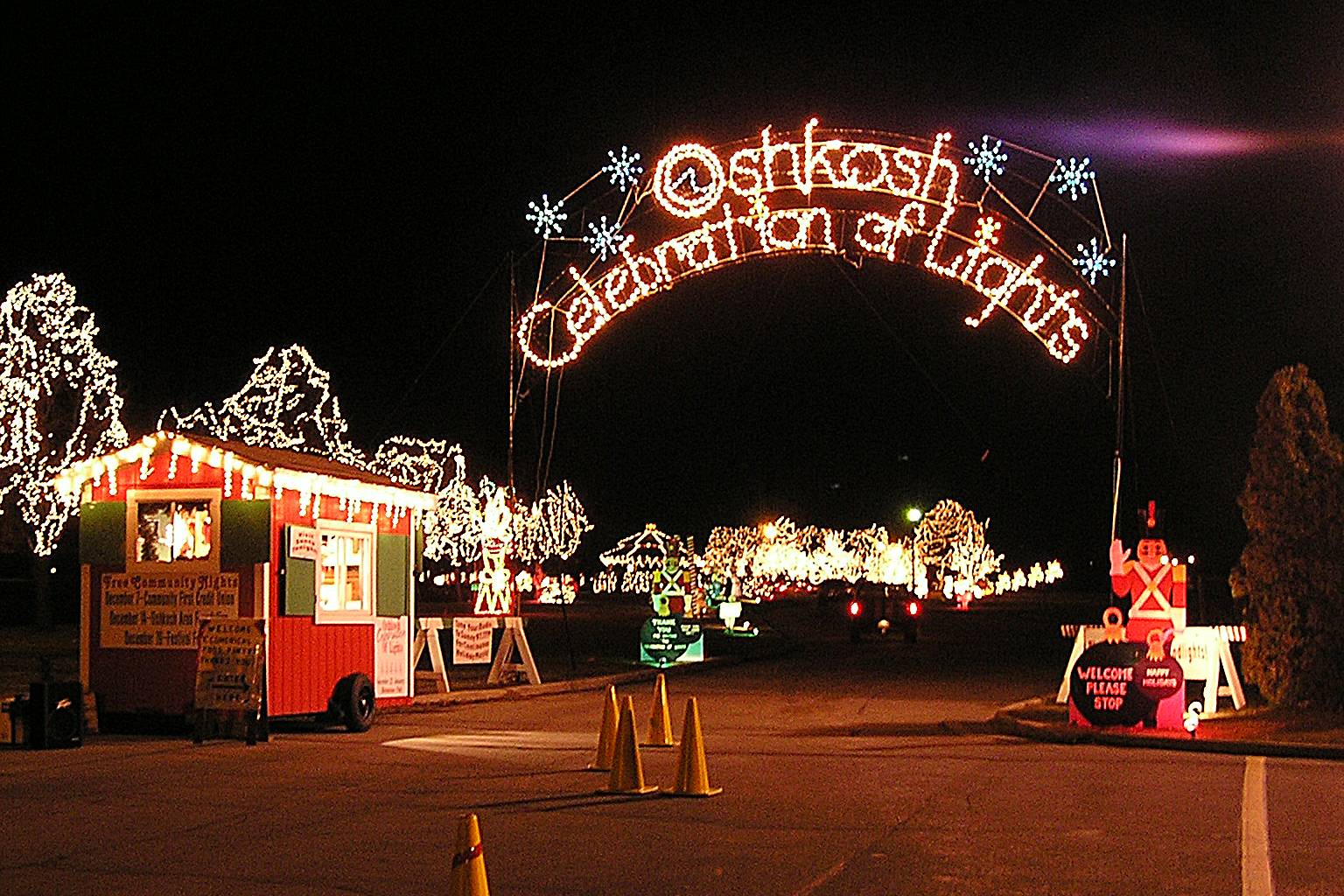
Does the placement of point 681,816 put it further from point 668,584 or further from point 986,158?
point 668,584

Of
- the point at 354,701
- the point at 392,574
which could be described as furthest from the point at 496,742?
the point at 392,574

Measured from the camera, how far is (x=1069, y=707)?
1945 cm

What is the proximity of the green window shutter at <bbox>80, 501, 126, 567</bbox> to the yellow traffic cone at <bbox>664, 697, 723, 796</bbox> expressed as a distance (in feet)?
28.8

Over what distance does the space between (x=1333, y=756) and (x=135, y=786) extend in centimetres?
1183

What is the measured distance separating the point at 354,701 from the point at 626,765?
649 centimetres

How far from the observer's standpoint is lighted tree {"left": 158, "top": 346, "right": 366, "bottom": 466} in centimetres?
4709

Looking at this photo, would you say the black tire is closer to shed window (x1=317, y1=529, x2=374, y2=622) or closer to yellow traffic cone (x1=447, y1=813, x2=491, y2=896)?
shed window (x1=317, y1=529, x2=374, y2=622)

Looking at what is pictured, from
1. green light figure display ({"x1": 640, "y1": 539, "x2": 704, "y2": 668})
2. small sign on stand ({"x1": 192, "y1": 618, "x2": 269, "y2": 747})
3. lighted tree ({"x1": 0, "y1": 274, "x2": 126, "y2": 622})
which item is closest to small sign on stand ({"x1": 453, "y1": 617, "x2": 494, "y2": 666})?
green light figure display ({"x1": 640, "y1": 539, "x2": 704, "y2": 668})

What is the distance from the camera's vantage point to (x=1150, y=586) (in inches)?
768

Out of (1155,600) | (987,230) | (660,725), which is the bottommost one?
(660,725)

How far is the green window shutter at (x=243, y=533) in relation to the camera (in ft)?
60.6

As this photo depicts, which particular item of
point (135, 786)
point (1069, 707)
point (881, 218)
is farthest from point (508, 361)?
point (135, 786)

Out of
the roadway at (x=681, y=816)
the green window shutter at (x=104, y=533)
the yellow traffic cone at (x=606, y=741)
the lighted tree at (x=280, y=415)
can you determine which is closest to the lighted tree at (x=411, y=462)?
the lighted tree at (x=280, y=415)

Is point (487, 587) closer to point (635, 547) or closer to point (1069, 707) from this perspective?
point (1069, 707)
